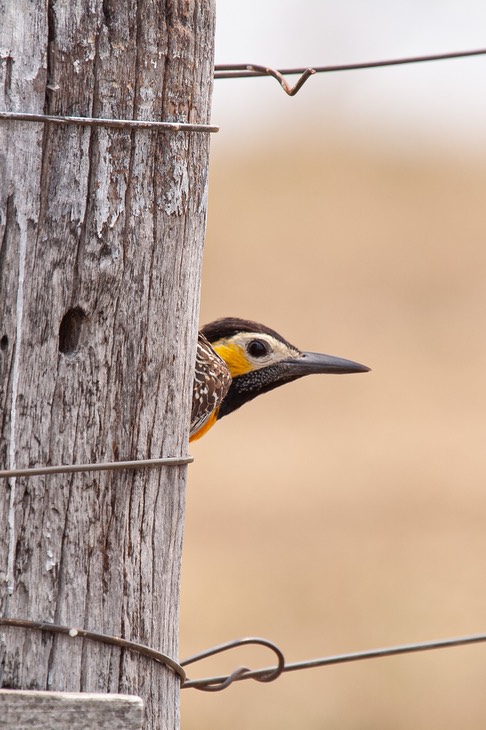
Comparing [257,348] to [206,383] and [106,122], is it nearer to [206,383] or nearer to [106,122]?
[206,383]

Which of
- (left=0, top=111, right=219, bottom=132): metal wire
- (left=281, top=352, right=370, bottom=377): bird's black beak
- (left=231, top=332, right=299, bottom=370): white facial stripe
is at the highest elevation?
(left=0, top=111, right=219, bottom=132): metal wire

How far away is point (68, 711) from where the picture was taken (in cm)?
283

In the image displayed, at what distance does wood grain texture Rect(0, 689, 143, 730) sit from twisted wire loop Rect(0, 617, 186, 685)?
142 mm

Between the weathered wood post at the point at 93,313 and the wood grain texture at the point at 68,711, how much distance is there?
90 millimetres

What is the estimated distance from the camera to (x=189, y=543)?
14.4 m

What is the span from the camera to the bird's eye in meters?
6.20

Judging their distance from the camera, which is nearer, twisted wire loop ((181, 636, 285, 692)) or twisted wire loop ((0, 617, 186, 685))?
twisted wire loop ((0, 617, 186, 685))

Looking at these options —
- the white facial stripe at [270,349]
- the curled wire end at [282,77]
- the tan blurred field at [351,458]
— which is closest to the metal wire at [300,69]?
the curled wire end at [282,77]

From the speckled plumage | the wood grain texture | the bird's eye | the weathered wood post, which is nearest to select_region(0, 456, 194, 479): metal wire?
the weathered wood post

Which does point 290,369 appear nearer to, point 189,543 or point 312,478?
point 189,543

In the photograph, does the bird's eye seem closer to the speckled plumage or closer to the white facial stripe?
the white facial stripe

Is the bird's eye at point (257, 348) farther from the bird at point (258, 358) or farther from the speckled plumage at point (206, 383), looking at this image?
the speckled plumage at point (206, 383)

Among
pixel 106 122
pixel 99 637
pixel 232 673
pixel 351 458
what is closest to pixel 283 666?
pixel 232 673

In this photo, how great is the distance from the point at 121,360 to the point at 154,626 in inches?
26.8
